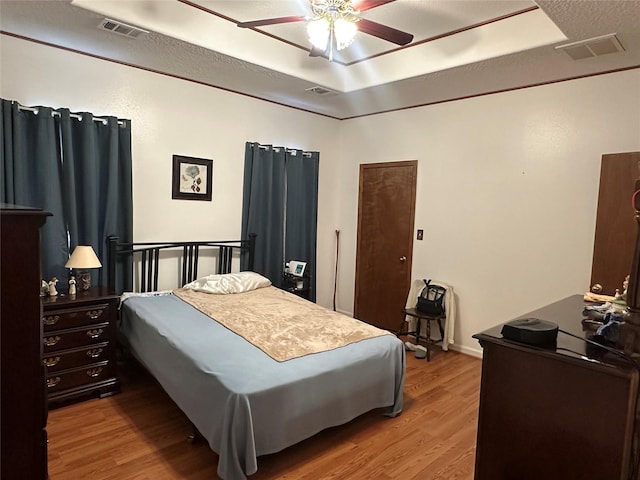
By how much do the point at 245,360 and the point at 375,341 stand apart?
934 mm

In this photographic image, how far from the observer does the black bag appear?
13.5ft

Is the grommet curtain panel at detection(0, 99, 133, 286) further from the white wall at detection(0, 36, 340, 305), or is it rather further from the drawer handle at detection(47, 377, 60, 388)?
the drawer handle at detection(47, 377, 60, 388)

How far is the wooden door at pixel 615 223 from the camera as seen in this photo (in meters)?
2.88

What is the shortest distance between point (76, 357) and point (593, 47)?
13.8 feet

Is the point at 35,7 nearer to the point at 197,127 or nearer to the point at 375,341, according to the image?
the point at 197,127

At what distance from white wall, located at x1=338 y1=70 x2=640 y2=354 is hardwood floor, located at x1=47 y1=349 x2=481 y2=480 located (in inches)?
50.7

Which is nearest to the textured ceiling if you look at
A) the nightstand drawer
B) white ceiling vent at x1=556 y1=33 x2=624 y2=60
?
white ceiling vent at x1=556 y1=33 x2=624 y2=60

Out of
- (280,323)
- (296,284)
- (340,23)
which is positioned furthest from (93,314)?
(340,23)

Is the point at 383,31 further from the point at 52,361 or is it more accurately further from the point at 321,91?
the point at 52,361

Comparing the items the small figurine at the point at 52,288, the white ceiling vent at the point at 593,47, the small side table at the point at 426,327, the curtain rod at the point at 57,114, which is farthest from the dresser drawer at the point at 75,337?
the white ceiling vent at the point at 593,47

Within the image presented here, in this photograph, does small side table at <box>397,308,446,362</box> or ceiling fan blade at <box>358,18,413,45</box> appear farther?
small side table at <box>397,308,446,362</box>

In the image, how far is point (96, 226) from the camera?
11.2 ft

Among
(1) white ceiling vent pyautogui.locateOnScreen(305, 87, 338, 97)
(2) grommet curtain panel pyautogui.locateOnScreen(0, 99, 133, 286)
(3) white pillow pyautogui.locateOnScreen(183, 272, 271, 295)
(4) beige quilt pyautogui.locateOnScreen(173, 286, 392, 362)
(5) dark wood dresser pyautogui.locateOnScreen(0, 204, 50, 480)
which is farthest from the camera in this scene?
(1) white ceiling vent pyautogui.locateOnScreen(305, 87, 338, 97)

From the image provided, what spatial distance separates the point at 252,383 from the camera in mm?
2115
